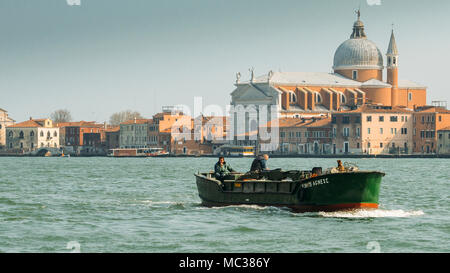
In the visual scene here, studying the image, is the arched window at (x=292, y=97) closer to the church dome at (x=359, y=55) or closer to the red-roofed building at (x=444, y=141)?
the church dome at (x=359, y=55)

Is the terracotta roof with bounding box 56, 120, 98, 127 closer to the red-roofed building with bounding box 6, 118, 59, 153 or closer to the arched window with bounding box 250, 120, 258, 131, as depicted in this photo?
the red-roofed building with bounding box 6, 118, 59, 153

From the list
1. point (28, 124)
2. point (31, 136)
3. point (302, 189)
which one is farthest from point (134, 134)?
point (302, 189)

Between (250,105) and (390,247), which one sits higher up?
(250,105)

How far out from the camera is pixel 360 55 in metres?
117

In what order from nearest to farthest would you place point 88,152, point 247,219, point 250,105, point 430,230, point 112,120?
point 430,230 → point 247,219 → point 250,105 → point 88,152 → point 112,120

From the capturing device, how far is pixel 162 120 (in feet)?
389

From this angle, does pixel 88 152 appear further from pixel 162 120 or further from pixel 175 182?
pixel 175 182

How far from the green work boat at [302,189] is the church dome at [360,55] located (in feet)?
A: 310

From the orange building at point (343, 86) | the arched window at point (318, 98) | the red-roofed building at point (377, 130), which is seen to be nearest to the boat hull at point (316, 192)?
the red-roofed building at point (377, 130)

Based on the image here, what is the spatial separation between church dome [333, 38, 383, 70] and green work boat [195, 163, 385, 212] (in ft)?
310

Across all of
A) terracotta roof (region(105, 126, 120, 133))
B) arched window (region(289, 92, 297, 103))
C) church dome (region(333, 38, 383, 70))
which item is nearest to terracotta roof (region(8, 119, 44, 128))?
terracotta roof (region(105, 126, 120, 133))

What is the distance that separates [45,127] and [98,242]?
378 feet

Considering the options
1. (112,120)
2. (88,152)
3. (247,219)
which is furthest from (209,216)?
(112,120)

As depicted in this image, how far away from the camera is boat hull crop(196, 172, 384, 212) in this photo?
21391 millimetres
